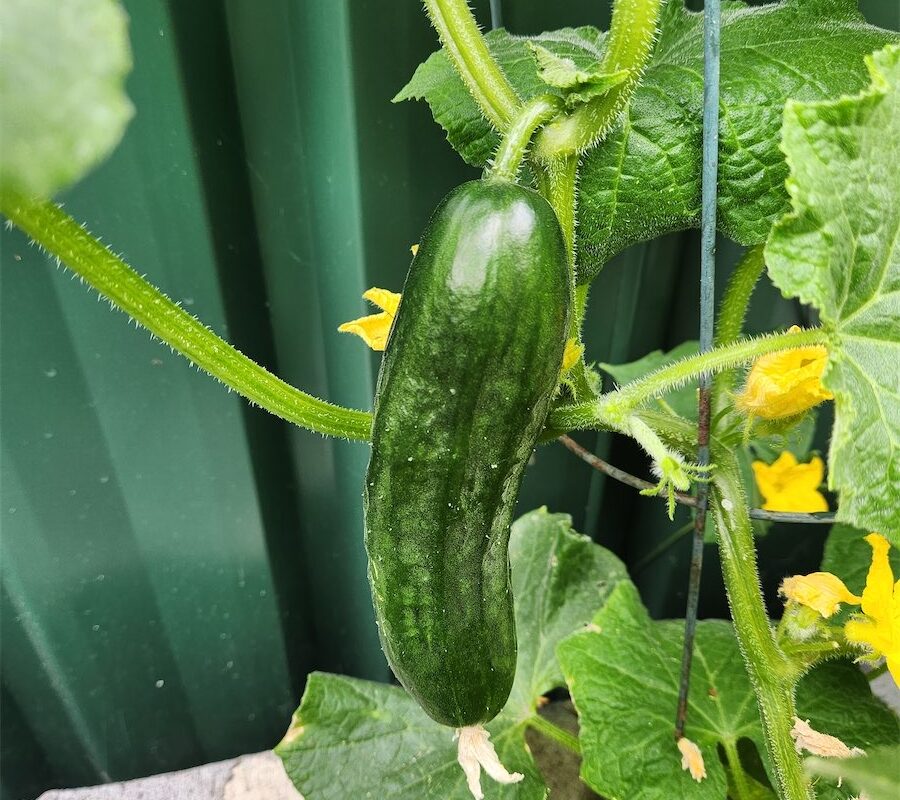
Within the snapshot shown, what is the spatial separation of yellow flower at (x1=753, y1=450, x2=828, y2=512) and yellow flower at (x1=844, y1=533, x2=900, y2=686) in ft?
1.36

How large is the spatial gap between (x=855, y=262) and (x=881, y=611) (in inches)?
12.6

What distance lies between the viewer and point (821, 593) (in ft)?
2.37

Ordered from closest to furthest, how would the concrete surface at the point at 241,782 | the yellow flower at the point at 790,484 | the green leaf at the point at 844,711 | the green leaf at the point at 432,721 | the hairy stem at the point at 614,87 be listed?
the hairy stem at the point at 614,87, the green leaf at the point at 844,711, the green leaf at the point at 432,721, the yellow flower at the point at 790,484, the concrete surface at the point at 241,782

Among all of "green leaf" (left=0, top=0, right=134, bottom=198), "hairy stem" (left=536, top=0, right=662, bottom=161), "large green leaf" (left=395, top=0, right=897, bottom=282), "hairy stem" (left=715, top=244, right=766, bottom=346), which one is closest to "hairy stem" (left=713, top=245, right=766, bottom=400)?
"hairy stem" (left=715, top=244, right=766, bottom=346)

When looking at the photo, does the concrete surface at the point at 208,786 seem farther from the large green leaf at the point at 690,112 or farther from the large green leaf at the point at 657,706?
the large green leaf at the point at 690,112

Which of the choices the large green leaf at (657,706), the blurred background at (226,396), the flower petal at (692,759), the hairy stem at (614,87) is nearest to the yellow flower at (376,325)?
the hairy stem at (614,87)

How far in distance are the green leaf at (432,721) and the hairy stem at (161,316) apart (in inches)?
18.5

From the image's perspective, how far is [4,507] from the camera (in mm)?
1030

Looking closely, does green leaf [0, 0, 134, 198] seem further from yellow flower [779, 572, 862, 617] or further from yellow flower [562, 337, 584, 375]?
yellow flower [779, 572, 862, 617]

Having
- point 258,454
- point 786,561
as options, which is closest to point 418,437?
point 258,454

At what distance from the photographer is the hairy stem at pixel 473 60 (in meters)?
0.64

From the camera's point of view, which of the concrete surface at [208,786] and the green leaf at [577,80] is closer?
the green leaf at [577,80]

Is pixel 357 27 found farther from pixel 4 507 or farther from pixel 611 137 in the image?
pixel 4 507

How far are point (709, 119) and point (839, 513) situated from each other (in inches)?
12.0
